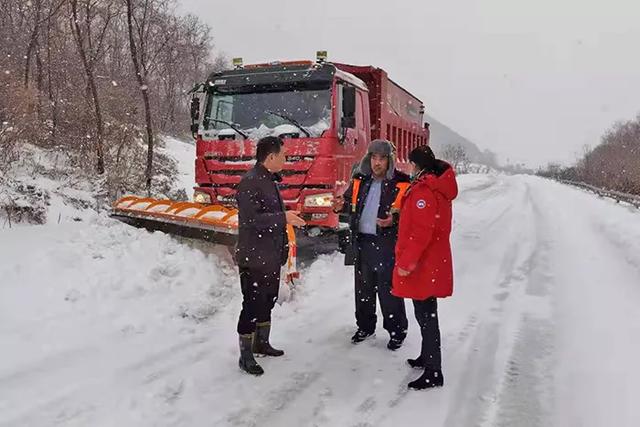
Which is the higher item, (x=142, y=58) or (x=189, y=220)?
(x=142, y=58)

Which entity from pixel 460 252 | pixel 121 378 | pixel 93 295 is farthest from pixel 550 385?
pixel 460 252

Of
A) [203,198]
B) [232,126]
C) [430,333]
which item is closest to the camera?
[430,333]

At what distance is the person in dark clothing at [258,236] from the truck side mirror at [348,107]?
155 inches

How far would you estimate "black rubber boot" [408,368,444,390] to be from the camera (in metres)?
4.04

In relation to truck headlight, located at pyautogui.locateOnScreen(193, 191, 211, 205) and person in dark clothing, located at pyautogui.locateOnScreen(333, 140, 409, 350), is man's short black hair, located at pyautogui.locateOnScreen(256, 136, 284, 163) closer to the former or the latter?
person in dark clothing, located at pyautogui.locateOnScreen(333, 140, 409, 350)

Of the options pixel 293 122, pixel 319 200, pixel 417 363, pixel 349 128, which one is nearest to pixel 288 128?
pixel 293 122

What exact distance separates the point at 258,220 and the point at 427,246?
1359 mm

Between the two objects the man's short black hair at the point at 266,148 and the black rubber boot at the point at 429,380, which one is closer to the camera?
the black rubber boot at the point at 429,380

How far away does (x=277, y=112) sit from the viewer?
322 inches

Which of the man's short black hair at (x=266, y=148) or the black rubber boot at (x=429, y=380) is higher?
the man's short black hair at (x=266, y=148)

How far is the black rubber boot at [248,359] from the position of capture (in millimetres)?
4215

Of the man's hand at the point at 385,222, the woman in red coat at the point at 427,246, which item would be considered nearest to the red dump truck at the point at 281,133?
the man's hand at the point at 385,222

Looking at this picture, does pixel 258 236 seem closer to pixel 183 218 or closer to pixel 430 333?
pixel 430 333

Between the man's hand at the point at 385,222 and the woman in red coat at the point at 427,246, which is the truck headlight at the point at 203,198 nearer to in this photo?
the man's hand at the point at 385,222
